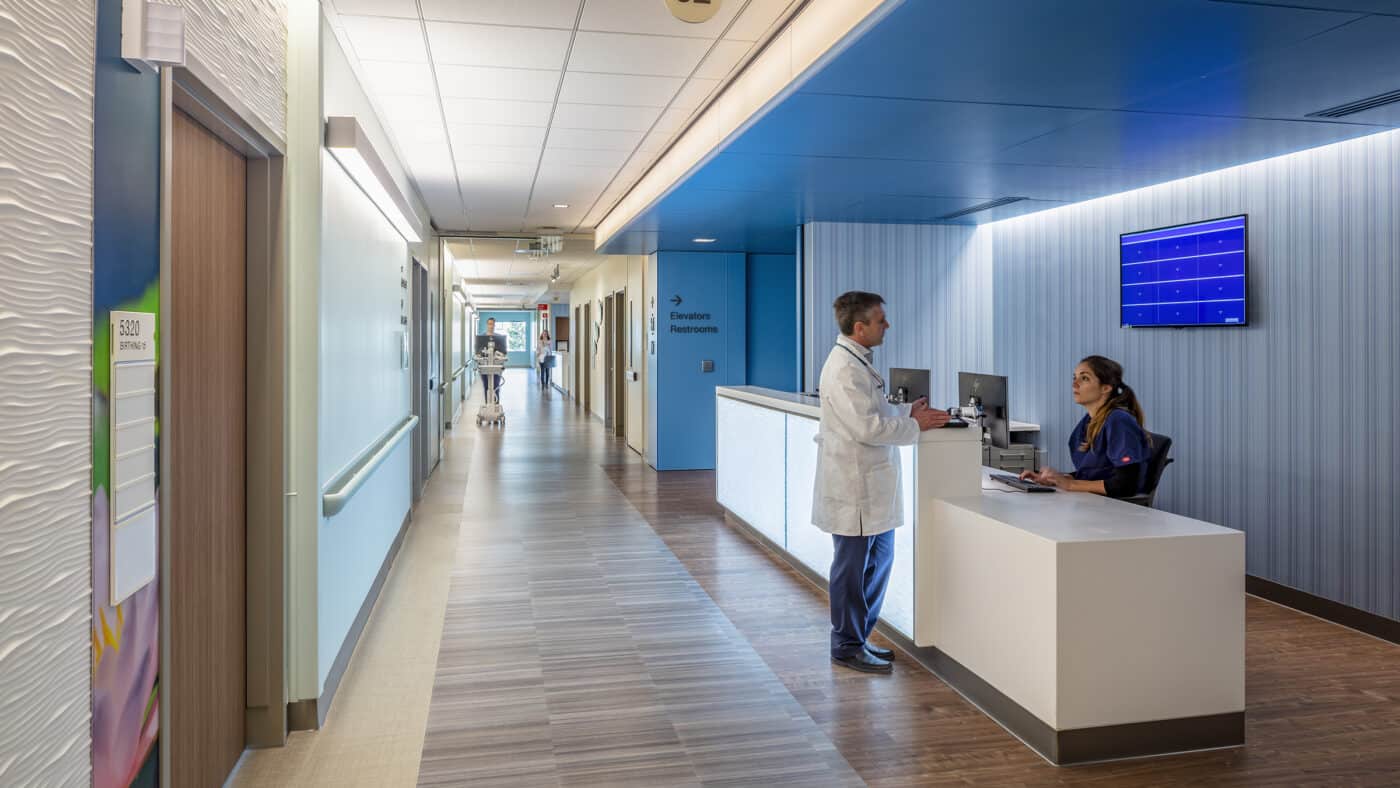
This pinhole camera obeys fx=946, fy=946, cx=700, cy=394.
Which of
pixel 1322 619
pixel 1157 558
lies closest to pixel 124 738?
pixel 1157 558

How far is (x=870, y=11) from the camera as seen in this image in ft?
10.3

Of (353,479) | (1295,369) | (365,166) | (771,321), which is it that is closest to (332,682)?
(353,479)

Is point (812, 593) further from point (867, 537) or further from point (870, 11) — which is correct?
point (870, 11)

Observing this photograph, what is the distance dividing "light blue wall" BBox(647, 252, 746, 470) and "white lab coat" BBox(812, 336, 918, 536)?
659cm

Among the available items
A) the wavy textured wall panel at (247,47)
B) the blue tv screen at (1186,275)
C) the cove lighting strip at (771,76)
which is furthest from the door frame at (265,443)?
the blue tv screen at (1186,275)

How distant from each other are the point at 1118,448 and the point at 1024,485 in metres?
0.44

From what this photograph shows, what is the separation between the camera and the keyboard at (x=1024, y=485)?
4254 millimetres

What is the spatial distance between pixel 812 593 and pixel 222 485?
3400mm

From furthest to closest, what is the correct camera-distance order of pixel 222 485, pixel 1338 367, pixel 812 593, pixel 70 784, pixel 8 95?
1. pixel 812 593
2. pixel 1338 367
3. pixel 222 485
4. pixel 70 784
5. pixel 8 95

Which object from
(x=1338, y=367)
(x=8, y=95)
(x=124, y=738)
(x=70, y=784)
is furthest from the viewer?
(x=1338, y=367)

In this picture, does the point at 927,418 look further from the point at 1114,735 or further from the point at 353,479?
the point at 353,479

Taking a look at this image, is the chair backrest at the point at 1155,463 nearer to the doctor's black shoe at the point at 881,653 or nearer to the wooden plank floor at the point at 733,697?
the wooden plank floor at the point at 733,697

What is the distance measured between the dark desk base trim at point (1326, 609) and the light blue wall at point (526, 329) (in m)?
37.0

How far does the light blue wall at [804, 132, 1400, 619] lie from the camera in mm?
4828
